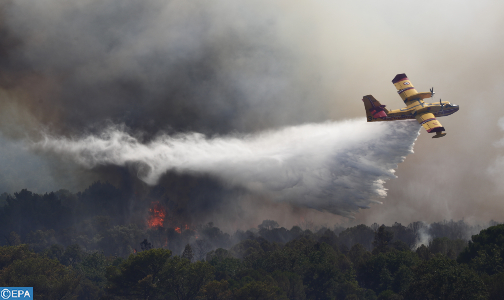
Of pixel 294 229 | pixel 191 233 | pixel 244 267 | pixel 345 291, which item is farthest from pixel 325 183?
pixel 294 229

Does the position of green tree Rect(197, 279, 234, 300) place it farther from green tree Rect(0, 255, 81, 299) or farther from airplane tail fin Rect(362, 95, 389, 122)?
airplane tail fin Rect(362, 95, 389, 122)

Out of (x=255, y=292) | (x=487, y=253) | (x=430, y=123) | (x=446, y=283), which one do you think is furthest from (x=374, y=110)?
(x=255, y=292)

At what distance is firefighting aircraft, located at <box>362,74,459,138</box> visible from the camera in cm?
5238

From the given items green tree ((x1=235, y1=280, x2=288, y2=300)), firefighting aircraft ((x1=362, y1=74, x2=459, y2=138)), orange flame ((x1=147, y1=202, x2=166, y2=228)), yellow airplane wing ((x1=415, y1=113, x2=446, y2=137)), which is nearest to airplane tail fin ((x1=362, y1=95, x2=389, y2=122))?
firefighting aircraft ((x1=362, y1=74, x2=459, y2=138))

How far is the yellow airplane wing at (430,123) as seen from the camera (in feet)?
168

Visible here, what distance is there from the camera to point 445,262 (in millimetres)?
44500

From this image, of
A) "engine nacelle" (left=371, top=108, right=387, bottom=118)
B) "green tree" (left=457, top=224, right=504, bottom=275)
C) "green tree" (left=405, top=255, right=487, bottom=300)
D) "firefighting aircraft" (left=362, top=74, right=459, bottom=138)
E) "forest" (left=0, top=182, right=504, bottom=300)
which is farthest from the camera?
"engine nacelle" (left=371, top=108, right=387, bottom=118)

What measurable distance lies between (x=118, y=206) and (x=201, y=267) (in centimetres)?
9613

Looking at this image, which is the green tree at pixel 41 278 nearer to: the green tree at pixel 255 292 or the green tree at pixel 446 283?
the green tree at pixel 255 292

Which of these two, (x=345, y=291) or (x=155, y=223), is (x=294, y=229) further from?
(x=345, y=291)

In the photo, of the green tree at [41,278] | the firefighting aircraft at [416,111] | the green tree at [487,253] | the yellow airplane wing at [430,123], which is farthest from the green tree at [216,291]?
the yellow airplane wing at [430,123]

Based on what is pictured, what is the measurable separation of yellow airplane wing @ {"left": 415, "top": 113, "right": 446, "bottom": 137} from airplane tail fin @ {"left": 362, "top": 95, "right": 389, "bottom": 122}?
13.2 feet

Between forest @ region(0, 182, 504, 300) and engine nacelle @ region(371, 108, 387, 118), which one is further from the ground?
engine nacelle @ region(371, 108, 387, 118)

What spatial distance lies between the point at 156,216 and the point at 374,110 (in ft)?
329
